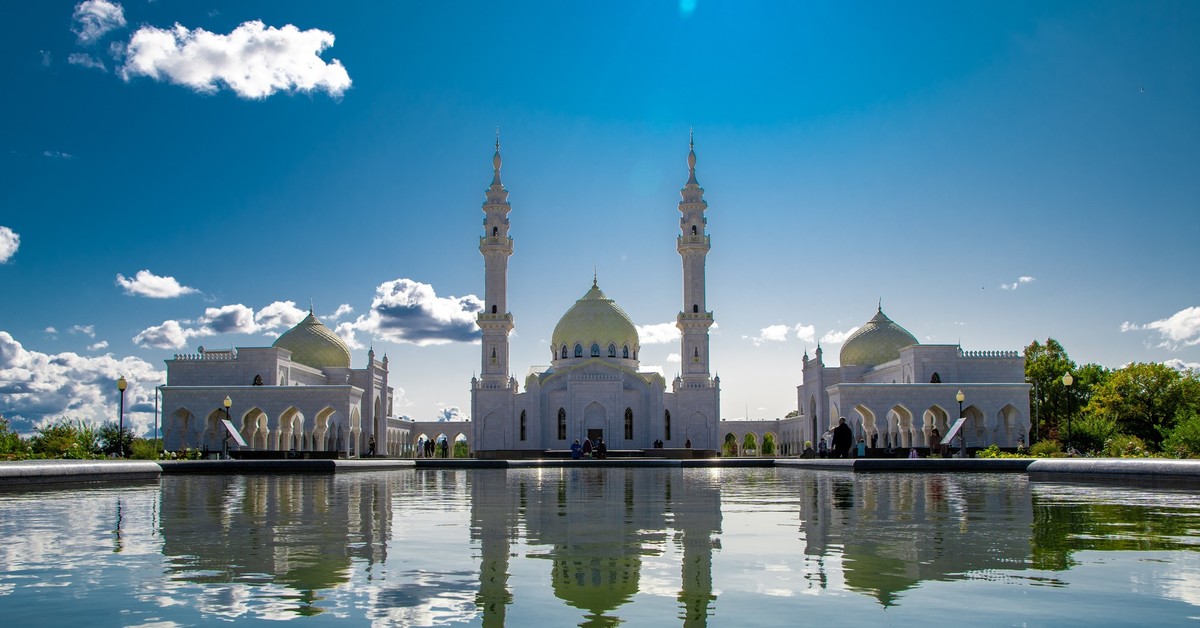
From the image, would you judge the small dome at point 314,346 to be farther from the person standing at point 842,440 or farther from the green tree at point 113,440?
the person standing at point 842,440

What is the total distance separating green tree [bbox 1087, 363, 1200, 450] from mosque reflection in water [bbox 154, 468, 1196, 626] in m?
42.2

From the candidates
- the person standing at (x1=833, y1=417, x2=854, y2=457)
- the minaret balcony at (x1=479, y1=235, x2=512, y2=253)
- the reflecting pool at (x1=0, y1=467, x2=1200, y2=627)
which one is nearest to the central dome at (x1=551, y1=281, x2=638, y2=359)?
the minaret balcony at (x1=479, y1=235, x2=512, y2=253)

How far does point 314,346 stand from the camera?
5638 centimetres

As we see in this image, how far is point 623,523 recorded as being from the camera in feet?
26.7

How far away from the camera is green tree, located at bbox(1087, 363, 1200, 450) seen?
1863 inches

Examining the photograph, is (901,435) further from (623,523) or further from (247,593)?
(247,593)

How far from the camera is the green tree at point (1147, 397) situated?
4731 cm

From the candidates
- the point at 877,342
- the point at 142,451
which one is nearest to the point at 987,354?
the point at 877,342

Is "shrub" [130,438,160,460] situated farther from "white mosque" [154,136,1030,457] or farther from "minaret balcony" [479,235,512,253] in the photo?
"minaret balcony" [479,235,512,253]

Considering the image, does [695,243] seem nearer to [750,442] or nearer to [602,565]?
[750,442]

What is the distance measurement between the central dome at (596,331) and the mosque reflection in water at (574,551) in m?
47.7

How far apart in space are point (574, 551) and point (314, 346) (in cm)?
5261

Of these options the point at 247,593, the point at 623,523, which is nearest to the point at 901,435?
the point at 623,523

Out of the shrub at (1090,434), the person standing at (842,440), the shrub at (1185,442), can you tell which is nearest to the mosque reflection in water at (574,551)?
the person standing at (842,440)
